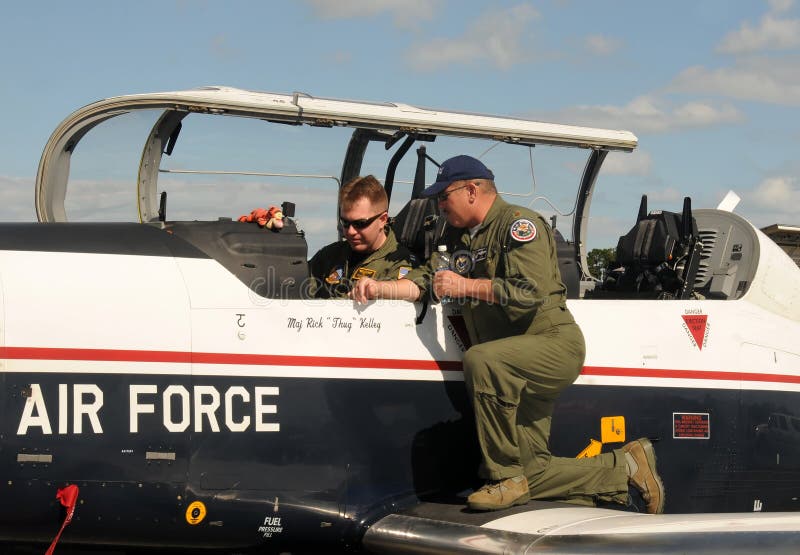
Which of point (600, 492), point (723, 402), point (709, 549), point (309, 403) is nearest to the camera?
point (709, 549)

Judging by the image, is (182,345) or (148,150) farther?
(148,150)

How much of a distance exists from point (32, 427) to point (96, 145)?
178 cm

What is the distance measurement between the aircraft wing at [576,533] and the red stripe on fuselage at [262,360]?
0.76 meters

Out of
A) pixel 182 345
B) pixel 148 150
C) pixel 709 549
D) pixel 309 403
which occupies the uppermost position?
pixel 148 150

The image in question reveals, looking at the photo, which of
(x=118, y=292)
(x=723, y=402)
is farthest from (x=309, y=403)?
(x=723, y=402)

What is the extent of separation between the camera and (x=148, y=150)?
17.4ft

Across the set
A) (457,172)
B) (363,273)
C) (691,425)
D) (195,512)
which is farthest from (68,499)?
(691,425)

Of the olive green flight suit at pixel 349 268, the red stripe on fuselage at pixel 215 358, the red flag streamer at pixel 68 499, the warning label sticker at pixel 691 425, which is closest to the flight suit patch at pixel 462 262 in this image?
the olive green flight suit at pixel 349 268

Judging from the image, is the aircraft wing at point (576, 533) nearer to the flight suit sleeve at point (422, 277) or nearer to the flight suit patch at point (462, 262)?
the flight suit sleeve at point (422, 277)

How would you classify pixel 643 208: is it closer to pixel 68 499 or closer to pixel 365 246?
pixel 365 246

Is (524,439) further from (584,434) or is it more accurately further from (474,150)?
(474,150)

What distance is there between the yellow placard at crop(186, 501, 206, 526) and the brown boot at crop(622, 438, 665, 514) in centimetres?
235

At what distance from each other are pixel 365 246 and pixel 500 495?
4.94 ft

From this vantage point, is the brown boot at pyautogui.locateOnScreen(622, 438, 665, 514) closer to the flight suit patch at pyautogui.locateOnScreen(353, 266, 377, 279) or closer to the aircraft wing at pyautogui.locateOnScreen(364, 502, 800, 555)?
the aircraft wing at pyautogui.locateOnScreen(364, 502, 800, 555)
